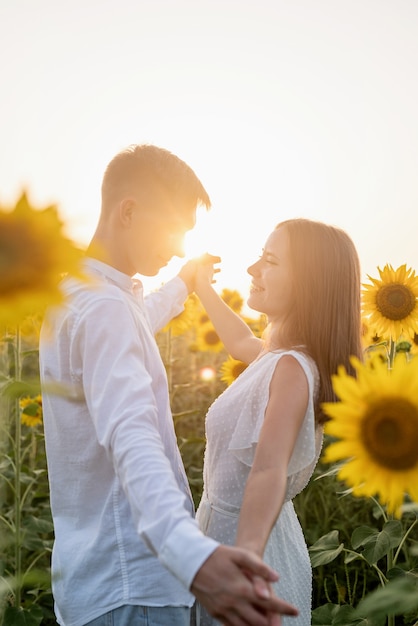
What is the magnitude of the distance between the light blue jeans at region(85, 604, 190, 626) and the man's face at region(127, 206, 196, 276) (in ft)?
2.92

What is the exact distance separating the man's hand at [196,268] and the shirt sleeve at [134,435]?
122 cm

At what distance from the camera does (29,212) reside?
1.01m

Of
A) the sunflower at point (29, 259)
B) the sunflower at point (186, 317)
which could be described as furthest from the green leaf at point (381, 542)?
the sunflower at point (186, 317)

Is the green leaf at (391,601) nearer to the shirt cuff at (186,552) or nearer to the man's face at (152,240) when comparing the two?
the shirt cuff at (186,552)

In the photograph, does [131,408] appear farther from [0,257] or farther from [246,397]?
[246,397]

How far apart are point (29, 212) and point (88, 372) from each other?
0.67 metres

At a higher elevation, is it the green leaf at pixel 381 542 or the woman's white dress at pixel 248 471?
the woman's white dress at pixel 248 471

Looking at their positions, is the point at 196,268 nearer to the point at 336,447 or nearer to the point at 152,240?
the point at 152,240

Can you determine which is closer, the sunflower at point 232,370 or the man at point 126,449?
the man at point 126,449

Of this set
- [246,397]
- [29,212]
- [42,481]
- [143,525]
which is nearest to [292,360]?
[246,397]

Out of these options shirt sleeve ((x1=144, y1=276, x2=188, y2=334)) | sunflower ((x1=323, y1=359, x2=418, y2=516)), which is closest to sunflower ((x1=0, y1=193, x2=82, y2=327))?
sunflower ((x1=323, y1=359, x2=418, y2=516))

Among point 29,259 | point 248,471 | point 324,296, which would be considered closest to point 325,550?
point 248,471

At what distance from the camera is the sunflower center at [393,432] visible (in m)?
1.36

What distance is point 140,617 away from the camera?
166cm
